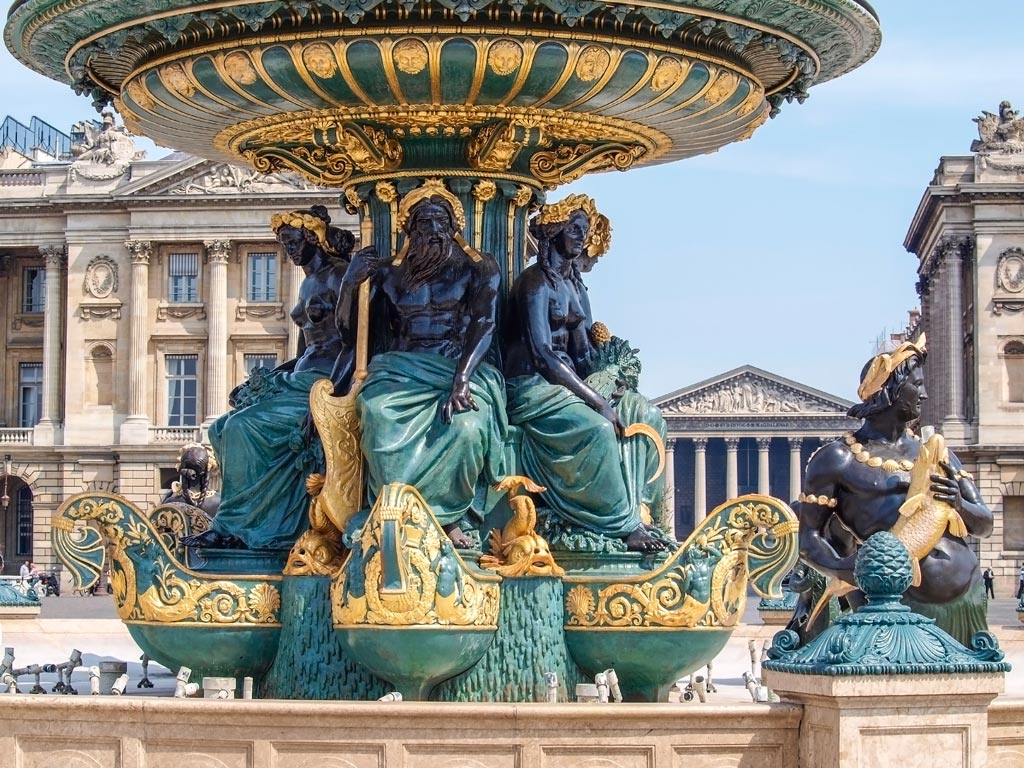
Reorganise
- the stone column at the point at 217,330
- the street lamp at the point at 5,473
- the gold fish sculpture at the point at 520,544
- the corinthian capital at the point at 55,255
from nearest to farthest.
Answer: the gold fish sculpture at the point at 520,544, the street lamp at the point at 5,473, the stone column at the point at 217,330, the corinthian capital at the point at 55,255

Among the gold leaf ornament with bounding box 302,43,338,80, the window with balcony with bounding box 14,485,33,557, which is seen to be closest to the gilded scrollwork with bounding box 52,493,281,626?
the gold leaf ornament with bounding box 302,43,338,80

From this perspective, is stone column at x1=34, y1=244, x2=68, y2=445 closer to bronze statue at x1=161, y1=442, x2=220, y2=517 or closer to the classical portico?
the classical portico

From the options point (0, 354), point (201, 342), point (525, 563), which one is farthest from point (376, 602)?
point (0, 354)

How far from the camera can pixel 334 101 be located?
8.23 m

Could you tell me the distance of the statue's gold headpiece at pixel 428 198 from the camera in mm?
8312

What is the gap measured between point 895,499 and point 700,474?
363 feet

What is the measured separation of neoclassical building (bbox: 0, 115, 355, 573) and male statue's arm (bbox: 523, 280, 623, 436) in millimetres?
57750

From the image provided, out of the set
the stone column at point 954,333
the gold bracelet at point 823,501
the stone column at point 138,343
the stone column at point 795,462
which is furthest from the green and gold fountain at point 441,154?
the stone column at point 795,462

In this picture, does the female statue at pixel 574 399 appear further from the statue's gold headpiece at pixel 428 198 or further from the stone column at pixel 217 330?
A: the stone column at pixel 217 330

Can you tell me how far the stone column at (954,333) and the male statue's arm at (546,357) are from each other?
65.0 m

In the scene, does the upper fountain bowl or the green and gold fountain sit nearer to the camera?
the green and gold fountain

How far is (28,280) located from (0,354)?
9.45 feet

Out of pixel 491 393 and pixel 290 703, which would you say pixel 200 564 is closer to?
pixel 491 393

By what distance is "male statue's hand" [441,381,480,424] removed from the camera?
313 inches
